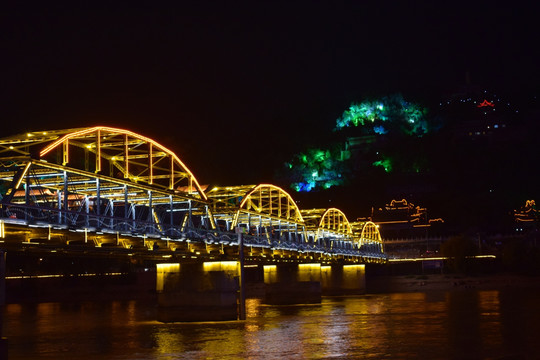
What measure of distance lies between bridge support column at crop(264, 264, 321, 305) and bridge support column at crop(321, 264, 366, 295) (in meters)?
23.8

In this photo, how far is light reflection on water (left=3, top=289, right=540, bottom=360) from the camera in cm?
3831

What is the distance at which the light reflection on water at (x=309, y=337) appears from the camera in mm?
38312

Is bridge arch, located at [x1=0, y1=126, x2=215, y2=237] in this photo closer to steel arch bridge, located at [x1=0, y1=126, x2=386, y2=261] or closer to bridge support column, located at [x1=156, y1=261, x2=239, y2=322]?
steel arch bridge, located at [x1=0, y1=126, x2=386, y2=261]

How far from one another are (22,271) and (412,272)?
79678 millimetres

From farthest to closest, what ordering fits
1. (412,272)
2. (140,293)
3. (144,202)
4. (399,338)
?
(412,272), (140,293), (144,202), (399,338)

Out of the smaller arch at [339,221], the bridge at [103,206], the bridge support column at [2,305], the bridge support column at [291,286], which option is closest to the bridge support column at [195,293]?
the bridge at [103,206]

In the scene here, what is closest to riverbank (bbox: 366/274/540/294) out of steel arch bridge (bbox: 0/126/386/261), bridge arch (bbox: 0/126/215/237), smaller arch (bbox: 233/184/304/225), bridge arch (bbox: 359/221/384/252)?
bridge arch (bbox: 359/221/384/252)

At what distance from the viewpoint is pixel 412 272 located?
6132 inches

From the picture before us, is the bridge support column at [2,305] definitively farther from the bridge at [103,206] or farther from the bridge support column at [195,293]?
the bridge support column at [195,293]

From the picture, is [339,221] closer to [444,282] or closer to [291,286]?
[444,282]

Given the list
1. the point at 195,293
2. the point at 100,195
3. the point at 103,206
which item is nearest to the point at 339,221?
the point at 103,206

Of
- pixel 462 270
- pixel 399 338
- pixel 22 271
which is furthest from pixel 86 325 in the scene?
pixel 462 270

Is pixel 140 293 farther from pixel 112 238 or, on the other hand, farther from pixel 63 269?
pixel 112 238

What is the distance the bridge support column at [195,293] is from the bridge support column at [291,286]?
1345 inches
